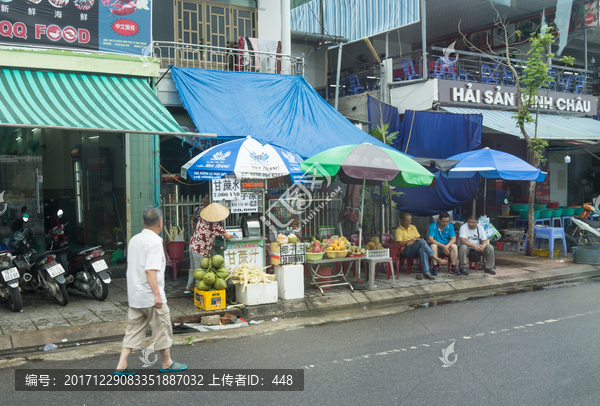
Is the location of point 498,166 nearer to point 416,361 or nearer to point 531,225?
point 531,225

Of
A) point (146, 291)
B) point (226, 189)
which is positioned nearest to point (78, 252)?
point (226, 189)

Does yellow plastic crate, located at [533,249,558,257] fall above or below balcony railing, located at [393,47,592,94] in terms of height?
below

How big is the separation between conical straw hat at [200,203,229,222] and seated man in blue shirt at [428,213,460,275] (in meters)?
4.85

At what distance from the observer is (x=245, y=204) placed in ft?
27.7

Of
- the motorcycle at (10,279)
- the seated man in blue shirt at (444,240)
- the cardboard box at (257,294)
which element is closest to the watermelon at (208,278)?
the cardboard box at (257,294)

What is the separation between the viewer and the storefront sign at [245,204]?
8.34 m

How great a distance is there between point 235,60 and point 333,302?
23.6 feet

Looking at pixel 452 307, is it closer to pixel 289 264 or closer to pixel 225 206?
Answer: pixel 289 264

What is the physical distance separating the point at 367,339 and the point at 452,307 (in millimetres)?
2547

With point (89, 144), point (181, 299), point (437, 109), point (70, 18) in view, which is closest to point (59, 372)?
point (181, 299)

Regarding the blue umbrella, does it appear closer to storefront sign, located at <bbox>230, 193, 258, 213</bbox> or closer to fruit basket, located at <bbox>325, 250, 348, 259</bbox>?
storefront sign, located at <bbox>230, 193, 258, 213</bbox>

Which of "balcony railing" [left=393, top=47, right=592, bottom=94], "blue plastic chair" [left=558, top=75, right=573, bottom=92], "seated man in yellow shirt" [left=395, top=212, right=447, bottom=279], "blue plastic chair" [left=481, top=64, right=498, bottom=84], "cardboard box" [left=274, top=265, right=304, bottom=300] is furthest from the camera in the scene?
"blue plastic chair" [left=558, top=75, right=573, bottom=92]

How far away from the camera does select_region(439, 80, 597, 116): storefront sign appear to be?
14.4 meters

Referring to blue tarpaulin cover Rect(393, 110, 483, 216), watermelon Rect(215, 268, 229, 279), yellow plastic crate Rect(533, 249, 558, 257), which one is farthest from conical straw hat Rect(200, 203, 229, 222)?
yellow plastic crate Rect(533, 249, 558, 257)
